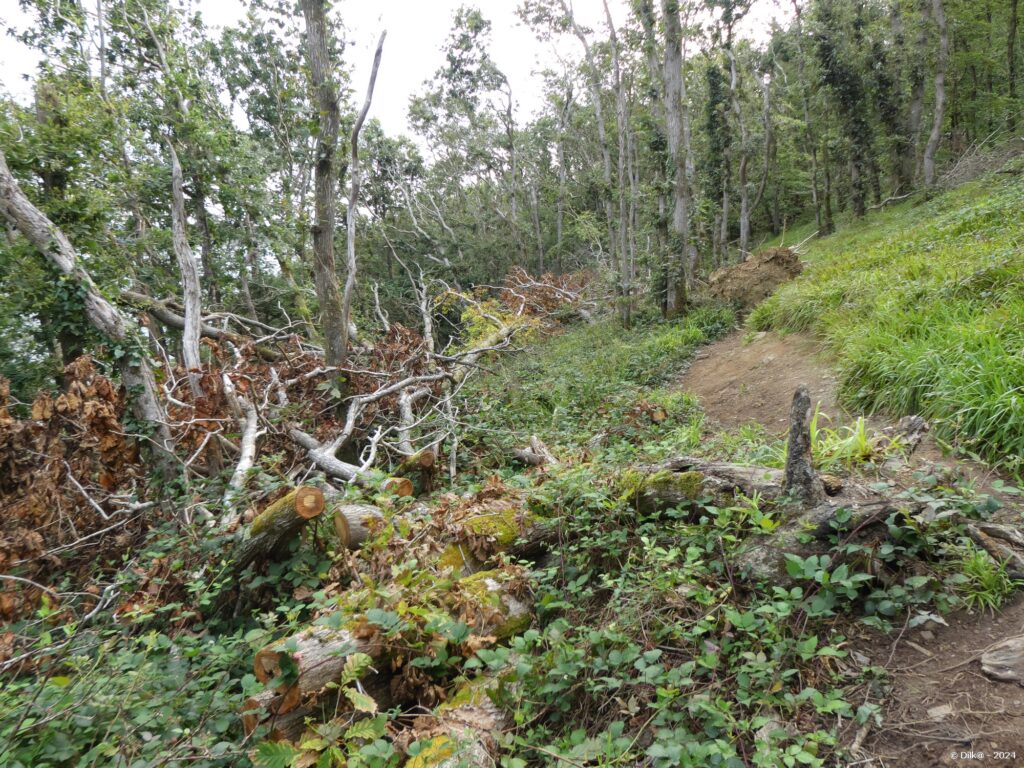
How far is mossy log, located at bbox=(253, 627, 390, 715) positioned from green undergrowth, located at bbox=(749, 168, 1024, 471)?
372 cm

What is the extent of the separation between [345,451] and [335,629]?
152 inches

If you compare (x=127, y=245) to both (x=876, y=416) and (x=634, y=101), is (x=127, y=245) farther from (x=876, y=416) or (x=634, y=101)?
(x=634, y=101)

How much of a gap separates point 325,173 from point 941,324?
633 centimetres

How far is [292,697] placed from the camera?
7.13 feet

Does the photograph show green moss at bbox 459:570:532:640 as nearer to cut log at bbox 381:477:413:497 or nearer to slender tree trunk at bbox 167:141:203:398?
cut log at bbox 381:477:413:497

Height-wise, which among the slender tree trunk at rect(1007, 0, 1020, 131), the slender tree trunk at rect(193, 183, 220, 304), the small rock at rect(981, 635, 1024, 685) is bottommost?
the small rock at rect(981, 635, 1024, 685)

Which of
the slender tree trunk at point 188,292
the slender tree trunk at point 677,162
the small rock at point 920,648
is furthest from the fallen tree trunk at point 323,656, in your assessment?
the slender tree trunk at point 677,162

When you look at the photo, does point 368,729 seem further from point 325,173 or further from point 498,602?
point 325,173

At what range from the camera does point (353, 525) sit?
3309 mm

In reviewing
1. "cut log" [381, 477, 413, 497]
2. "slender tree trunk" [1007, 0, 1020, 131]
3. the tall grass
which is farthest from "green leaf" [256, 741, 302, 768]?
"slender tree trunk" [1007, 0, 1020, 131]

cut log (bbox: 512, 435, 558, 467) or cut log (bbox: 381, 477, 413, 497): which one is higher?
cut log (bbox: 381, 477, 413, 497)

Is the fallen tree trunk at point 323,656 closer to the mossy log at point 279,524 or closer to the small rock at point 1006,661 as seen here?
the mossy log at point 279,524

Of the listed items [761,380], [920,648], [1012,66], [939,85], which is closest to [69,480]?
[920,648]

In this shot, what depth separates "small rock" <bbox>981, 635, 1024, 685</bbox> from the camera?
5.82 ft
